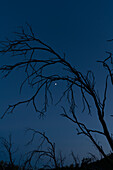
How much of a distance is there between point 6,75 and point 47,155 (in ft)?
18.3

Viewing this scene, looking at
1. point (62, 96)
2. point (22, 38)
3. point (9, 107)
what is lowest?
point (9, 107)

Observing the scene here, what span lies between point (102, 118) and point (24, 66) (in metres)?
1.41

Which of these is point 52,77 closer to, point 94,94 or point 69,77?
point 69,77

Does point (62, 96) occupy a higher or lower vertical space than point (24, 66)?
lower

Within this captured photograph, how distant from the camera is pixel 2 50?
2275mm

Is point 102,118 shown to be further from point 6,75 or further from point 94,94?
point 6,75

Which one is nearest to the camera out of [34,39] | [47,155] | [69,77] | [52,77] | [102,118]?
[102,118]

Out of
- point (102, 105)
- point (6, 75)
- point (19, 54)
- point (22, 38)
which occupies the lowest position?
point (102, 105)

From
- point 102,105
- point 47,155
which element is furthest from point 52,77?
point 47,155

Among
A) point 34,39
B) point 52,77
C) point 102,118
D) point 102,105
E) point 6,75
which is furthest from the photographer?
point 6,75

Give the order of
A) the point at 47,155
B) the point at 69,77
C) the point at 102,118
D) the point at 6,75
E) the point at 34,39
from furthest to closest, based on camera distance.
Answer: the point at 47,155 → the point at 6,75 → the point at 34,39 → the point at 69,77 → the point at 102,118

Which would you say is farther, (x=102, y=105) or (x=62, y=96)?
(x=62, y=96)

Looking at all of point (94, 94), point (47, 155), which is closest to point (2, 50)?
point (94, 94)

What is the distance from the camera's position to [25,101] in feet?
6.32
